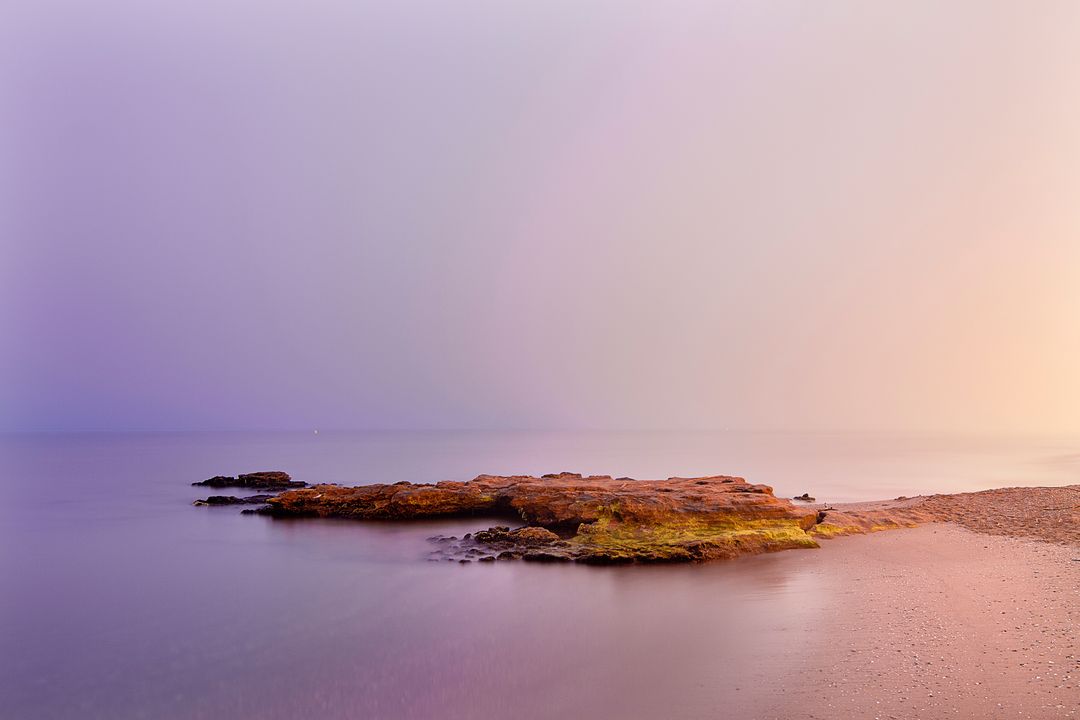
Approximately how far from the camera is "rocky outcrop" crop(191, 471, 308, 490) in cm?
4206

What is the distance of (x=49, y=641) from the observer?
12.6 meters

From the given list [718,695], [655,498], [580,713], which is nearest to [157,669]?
[580,713]

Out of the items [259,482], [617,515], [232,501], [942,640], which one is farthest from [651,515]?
[259,482]

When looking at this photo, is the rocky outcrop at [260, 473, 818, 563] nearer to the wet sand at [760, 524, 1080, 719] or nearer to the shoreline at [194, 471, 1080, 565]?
the shoreline at [194, 471, 1080, 565]

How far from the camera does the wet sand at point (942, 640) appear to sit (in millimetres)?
7625

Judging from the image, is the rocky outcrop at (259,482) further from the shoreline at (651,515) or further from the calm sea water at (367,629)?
the calm sea water at (367,629)

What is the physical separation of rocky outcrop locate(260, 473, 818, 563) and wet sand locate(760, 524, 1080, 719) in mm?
3416

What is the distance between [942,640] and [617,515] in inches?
469

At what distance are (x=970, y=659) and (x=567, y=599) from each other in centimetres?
796

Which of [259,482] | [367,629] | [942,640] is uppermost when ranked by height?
[259,482]

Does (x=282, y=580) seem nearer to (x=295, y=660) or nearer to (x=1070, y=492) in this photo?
(x=295, y=660)

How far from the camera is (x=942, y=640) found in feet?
32.3

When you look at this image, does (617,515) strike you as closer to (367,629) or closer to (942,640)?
(367,629)

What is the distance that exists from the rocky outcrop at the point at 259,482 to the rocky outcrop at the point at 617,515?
1627cm
